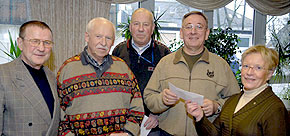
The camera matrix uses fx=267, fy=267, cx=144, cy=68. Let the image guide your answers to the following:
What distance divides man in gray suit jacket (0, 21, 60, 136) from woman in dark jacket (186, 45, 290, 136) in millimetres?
1058

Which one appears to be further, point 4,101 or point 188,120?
point 188,120

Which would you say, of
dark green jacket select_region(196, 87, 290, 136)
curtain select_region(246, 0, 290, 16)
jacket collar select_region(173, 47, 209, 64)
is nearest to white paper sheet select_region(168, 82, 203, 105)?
dark green jacket select_region(196, 87, 290, 136)

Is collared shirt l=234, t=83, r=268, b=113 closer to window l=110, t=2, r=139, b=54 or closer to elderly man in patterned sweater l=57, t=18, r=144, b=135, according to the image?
elderly man in patterned sweater l=57, t=18, r=144, b=135

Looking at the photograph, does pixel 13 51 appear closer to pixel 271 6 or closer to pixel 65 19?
pixel 65 19

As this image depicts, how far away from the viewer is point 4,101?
178 centimetres

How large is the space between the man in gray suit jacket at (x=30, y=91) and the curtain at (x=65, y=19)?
2.57m

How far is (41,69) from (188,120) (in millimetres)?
1295

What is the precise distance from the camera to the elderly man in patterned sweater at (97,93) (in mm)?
2018

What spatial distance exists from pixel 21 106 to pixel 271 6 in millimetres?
5389

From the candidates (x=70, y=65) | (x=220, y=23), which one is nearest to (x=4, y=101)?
(x=70, y=65)

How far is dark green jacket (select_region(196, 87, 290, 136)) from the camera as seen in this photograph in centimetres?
174

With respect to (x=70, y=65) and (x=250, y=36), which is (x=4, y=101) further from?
(x=250, y=36)

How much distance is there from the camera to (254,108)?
1859 millimetres

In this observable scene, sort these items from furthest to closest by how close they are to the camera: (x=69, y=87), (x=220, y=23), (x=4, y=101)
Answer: (x=220, y=23)
(x=69, y=87)
(x=4, y=101)
